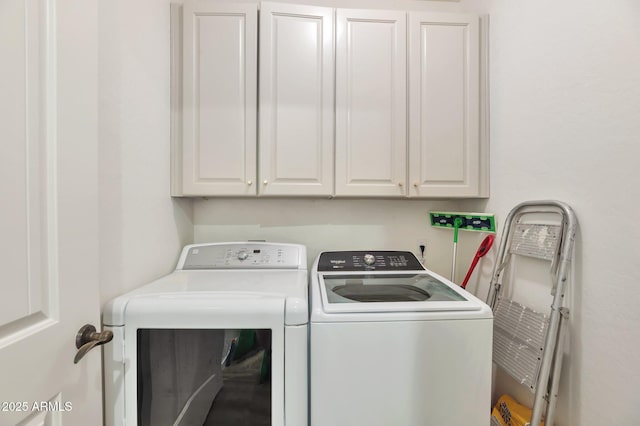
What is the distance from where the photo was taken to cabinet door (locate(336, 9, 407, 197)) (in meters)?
1.41

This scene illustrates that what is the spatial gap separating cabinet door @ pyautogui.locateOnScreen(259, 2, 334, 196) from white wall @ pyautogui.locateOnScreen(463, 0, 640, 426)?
0.94m

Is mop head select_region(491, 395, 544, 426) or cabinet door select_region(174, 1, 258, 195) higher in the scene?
cabinet door select_region(174, 1, 258, 195)

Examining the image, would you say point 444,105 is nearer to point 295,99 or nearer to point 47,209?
point 295,99

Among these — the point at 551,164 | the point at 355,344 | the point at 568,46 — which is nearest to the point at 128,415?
the point at 355,344

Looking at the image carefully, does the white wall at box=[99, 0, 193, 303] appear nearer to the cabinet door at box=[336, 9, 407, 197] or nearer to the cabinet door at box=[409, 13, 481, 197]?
the cabinet door at box=[336, 9, 407, 197]

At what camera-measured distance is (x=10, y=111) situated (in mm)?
519

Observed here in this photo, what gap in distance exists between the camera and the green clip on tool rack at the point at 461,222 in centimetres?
141

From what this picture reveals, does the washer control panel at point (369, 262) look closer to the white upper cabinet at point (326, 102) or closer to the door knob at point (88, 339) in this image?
the white upper cabinet at point (326, 102)

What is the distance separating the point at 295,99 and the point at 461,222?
121cm

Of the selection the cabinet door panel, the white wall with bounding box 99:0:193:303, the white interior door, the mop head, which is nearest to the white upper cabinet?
the cabinet door panel

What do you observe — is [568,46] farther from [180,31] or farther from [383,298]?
[180,31]

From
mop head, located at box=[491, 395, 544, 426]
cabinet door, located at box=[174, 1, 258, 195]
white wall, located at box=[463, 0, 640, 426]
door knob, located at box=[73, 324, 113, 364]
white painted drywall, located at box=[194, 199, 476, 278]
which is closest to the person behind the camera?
door knob, located at box=[73, 324, 113, 364]

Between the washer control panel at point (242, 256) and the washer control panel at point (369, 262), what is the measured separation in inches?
5.7

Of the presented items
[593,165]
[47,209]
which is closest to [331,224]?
[593,165]
